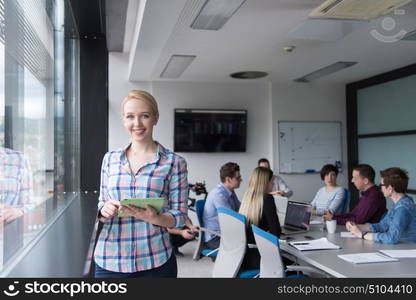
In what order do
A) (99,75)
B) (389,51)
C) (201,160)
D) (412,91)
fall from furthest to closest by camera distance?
(201,160) < (412,91) < (389,51) < (99,75)

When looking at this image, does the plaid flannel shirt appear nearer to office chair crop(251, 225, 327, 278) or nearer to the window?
the window

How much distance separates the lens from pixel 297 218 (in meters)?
3.90

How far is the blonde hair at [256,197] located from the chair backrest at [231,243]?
194 millimetres

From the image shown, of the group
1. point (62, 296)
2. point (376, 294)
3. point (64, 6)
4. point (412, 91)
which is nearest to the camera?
point (62, 296)

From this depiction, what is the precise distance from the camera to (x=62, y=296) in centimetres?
111

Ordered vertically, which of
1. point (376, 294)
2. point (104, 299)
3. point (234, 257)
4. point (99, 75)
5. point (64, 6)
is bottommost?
point (234, 257)

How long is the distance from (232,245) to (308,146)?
14.3ft

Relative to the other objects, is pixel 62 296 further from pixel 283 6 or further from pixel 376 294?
pixel 283 6

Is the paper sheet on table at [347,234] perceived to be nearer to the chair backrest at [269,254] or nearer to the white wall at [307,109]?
the chair backrest at [269,254]

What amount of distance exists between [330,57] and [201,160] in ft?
9.47

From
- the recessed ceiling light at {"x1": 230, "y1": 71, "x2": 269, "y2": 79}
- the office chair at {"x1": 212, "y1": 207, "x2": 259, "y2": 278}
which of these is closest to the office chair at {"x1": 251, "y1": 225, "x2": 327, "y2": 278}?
the office chair at {"x1": 212, "y1": 207, "x2": 259, "y2": 278}

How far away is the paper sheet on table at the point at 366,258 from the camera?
8.69 ft

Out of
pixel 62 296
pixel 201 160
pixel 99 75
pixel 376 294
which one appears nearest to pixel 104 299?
pixel 62 296

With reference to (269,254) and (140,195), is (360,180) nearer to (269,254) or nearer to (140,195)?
(269,254)
